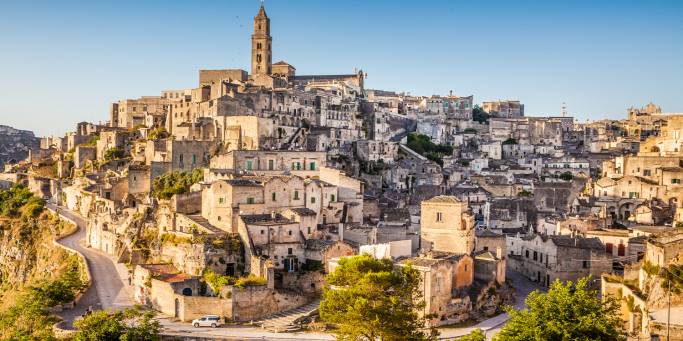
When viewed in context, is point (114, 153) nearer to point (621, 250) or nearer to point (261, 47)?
point (261, 47)

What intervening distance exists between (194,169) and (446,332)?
2889 centimetres

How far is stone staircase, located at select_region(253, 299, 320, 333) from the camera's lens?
114ft

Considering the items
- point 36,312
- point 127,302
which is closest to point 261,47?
point 127,302

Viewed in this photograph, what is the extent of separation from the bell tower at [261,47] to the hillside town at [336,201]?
277mm

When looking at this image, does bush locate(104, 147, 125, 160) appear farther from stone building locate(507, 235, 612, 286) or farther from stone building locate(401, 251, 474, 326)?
Result: stone building locate(507, 235, 612, 286)

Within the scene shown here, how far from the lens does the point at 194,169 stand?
56.2 metres

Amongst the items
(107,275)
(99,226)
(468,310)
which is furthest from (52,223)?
(468,310)

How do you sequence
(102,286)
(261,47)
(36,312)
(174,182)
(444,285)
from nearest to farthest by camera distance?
(36,312) → (444,285) → (102,286) → (174,182) → (261,47)

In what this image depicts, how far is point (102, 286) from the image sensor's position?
41.9 m

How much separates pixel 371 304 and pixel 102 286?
68.1 ft

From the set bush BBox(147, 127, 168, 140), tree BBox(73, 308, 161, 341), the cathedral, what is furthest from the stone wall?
the cathedral

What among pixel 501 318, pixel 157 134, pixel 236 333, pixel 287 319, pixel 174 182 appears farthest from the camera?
pixel 157 134

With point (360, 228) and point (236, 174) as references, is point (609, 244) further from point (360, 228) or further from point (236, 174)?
point (236, 174)

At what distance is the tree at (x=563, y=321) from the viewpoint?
23.5m
